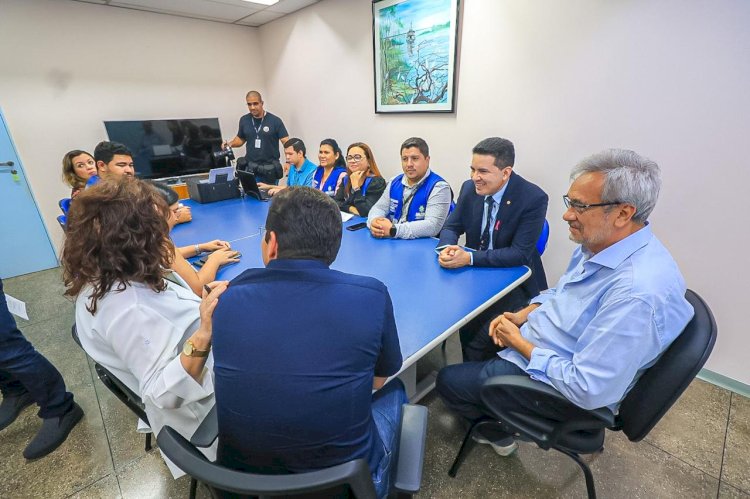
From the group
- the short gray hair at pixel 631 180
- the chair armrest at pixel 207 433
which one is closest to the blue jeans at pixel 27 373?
the chair armrest at pixel 207 433

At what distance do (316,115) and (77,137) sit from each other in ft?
8.89

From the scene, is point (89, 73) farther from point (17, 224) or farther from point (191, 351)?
point (191, 351)

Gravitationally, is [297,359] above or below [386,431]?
above

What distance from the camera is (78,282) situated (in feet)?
3.14

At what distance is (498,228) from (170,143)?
165 inches

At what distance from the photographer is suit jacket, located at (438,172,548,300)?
1655 mm

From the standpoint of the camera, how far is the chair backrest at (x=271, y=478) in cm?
54

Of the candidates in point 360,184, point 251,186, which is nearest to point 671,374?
point 360,184

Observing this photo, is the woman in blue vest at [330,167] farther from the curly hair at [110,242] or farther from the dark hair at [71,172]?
the curly hair at [110,242]

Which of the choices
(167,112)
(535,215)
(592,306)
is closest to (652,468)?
(592,306)

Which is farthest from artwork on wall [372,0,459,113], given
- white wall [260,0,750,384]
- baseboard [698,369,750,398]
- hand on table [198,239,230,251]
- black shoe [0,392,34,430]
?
black shoe [0,392,34,430]

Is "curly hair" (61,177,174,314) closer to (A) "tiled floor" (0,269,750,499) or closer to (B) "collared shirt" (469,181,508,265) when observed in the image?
(A) "tiled floor" (0,269,750,499)

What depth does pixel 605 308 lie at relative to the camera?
0.99m

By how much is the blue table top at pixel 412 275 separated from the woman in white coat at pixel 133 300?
23.9 inches
